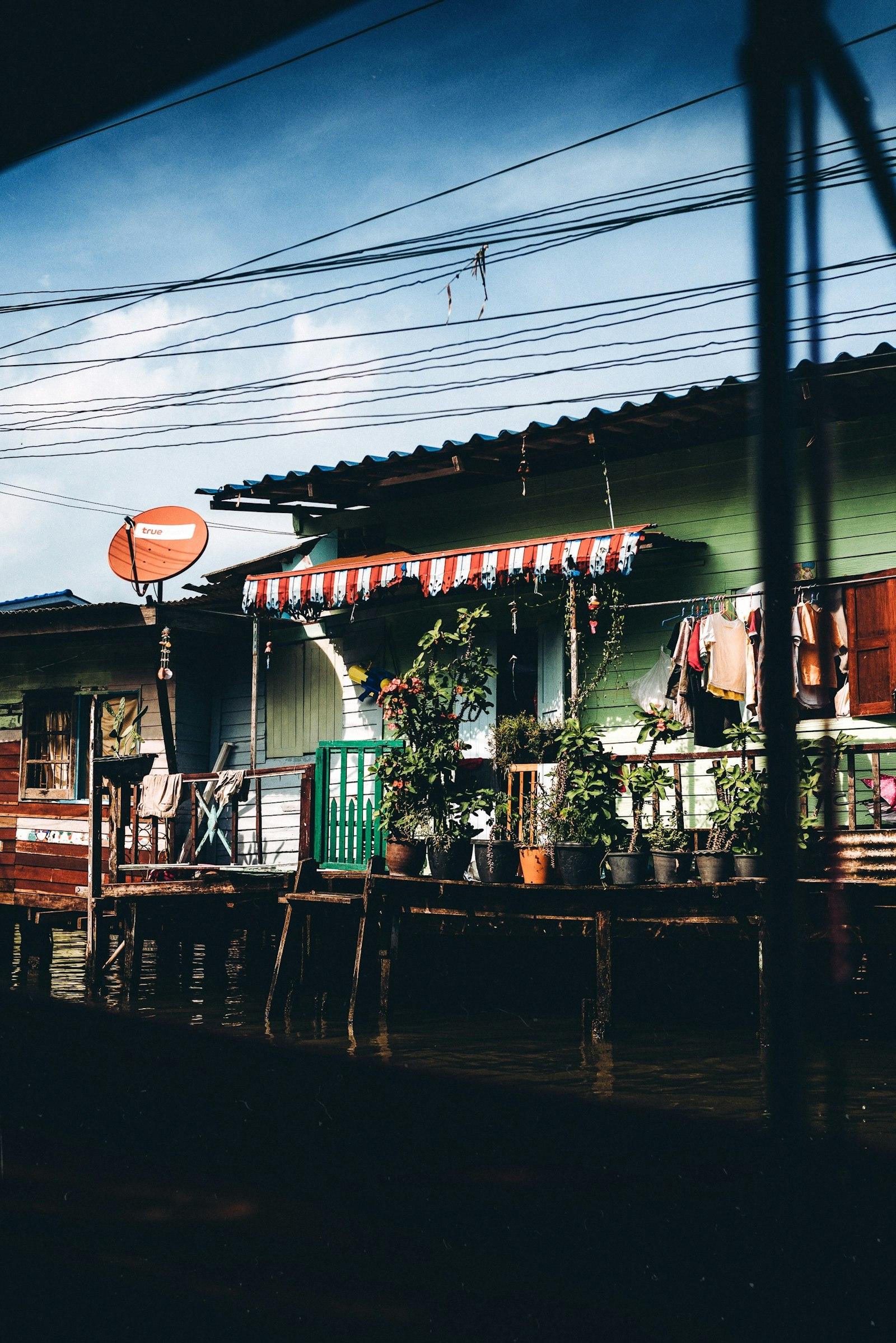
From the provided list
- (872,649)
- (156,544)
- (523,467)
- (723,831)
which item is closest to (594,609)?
(523,467)

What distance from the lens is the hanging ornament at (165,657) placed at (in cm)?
1373

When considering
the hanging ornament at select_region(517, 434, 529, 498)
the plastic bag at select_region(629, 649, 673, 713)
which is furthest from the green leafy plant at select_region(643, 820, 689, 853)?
the hanging ornament at select_region(517, 434, 529, 498)

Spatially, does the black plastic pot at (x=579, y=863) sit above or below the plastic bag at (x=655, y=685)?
below

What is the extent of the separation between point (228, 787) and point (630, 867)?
575 cm

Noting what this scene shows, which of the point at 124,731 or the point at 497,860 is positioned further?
the point at 124,731

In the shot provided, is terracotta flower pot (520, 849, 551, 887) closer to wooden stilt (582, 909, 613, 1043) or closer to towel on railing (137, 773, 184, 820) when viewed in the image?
wooden stilt (582, 909, 613, 1043)

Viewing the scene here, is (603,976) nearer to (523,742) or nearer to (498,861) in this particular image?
(498,861)

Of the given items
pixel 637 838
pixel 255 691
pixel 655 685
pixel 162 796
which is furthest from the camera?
pixel 162 796

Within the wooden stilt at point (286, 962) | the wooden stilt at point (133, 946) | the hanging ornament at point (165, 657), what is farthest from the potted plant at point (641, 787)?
the hanging ornament at point (165, 657)

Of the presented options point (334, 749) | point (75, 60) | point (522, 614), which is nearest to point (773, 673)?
point (75, 60)

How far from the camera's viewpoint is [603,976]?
8.56m

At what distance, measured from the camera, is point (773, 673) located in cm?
104

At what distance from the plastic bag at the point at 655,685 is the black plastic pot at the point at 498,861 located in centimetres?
252

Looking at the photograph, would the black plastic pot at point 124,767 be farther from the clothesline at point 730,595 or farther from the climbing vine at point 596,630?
the clothesline at point 730,595
